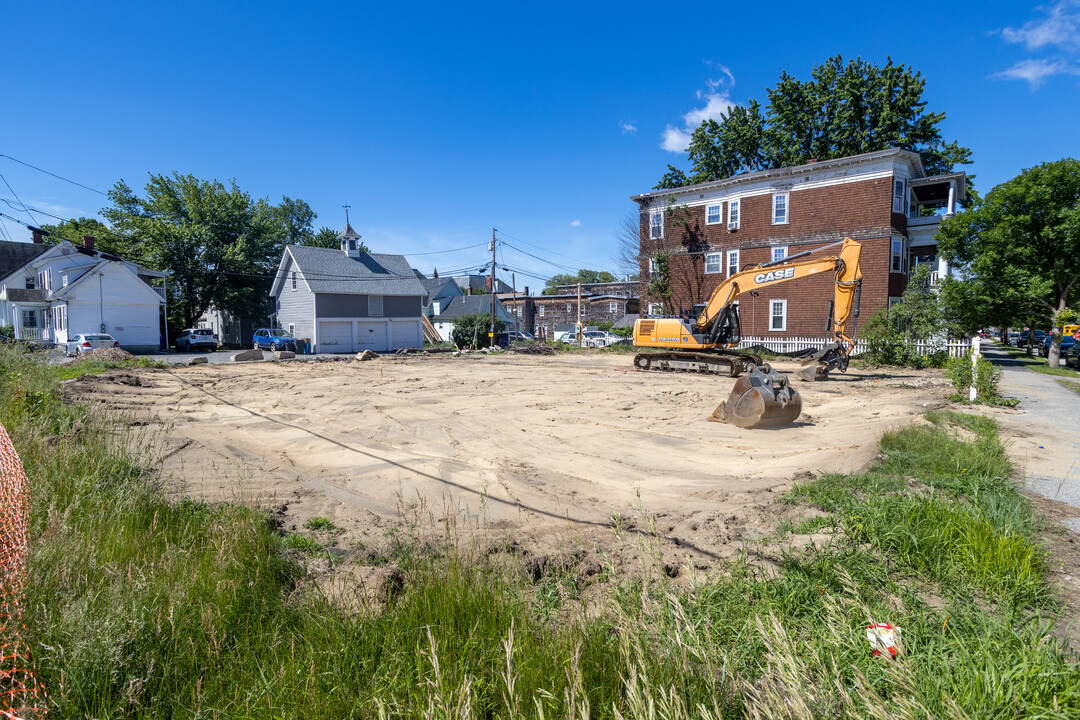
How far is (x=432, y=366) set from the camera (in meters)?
26.0

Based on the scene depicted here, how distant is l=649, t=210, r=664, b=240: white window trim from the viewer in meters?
37.9

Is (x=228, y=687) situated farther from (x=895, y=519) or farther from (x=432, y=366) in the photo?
(x=432, y=366)

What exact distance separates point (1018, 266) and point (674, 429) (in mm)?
23447

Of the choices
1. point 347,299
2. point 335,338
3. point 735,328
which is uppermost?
point 347,299

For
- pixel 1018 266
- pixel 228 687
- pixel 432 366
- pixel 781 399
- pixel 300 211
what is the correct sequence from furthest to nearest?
pixel 300 211
pixel 432 366
pixel 1018 266
pixel 781 399
pixel 228 687

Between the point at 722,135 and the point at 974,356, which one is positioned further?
the point at 722,135

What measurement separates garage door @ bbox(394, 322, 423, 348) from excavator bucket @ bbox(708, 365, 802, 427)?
120 feet

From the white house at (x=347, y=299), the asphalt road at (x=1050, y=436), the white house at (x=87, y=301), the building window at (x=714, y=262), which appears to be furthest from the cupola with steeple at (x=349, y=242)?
the asphalt road at (x=1050, y=436)

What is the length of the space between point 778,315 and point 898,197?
893 cm

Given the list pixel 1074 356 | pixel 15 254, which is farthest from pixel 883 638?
pixel 15 254

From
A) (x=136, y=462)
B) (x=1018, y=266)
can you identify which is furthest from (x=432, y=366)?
(x=1018, y=266)

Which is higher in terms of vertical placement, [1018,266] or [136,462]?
[1018,266]

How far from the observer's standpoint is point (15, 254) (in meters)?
51.1

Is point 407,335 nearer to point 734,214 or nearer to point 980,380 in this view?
point 734,214
